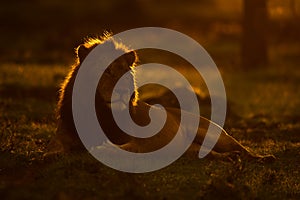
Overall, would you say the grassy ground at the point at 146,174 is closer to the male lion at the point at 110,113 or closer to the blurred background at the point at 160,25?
the male lion at the point at 110,113

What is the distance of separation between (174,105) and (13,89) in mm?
4372

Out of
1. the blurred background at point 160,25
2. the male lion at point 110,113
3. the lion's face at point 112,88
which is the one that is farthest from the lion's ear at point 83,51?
the blurred background at point 160,25

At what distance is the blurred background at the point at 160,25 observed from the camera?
2292cm

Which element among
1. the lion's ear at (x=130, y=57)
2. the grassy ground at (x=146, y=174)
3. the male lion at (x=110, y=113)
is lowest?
the grassy ground at (x=146, y=174)

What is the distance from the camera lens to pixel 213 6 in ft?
155

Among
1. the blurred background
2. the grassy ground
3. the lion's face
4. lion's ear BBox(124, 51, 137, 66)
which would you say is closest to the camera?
the grassy ground

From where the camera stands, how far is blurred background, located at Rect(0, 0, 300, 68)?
22.9 meters

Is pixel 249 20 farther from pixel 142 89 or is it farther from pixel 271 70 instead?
pixel 142 89

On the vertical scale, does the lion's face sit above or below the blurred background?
above

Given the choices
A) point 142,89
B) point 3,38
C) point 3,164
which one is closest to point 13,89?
point 142,89

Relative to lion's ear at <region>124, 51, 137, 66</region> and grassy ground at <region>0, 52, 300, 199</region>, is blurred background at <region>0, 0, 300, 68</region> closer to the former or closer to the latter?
grassy ground at <region>0, 52, 300, 199</region>

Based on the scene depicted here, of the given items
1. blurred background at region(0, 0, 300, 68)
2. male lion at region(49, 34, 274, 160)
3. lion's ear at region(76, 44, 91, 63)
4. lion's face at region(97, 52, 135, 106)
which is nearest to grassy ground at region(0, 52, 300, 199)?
male lion at region(49, 34, 274, 160)

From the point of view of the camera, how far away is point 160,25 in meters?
34.6

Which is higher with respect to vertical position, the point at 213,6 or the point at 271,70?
the point at 271,70
